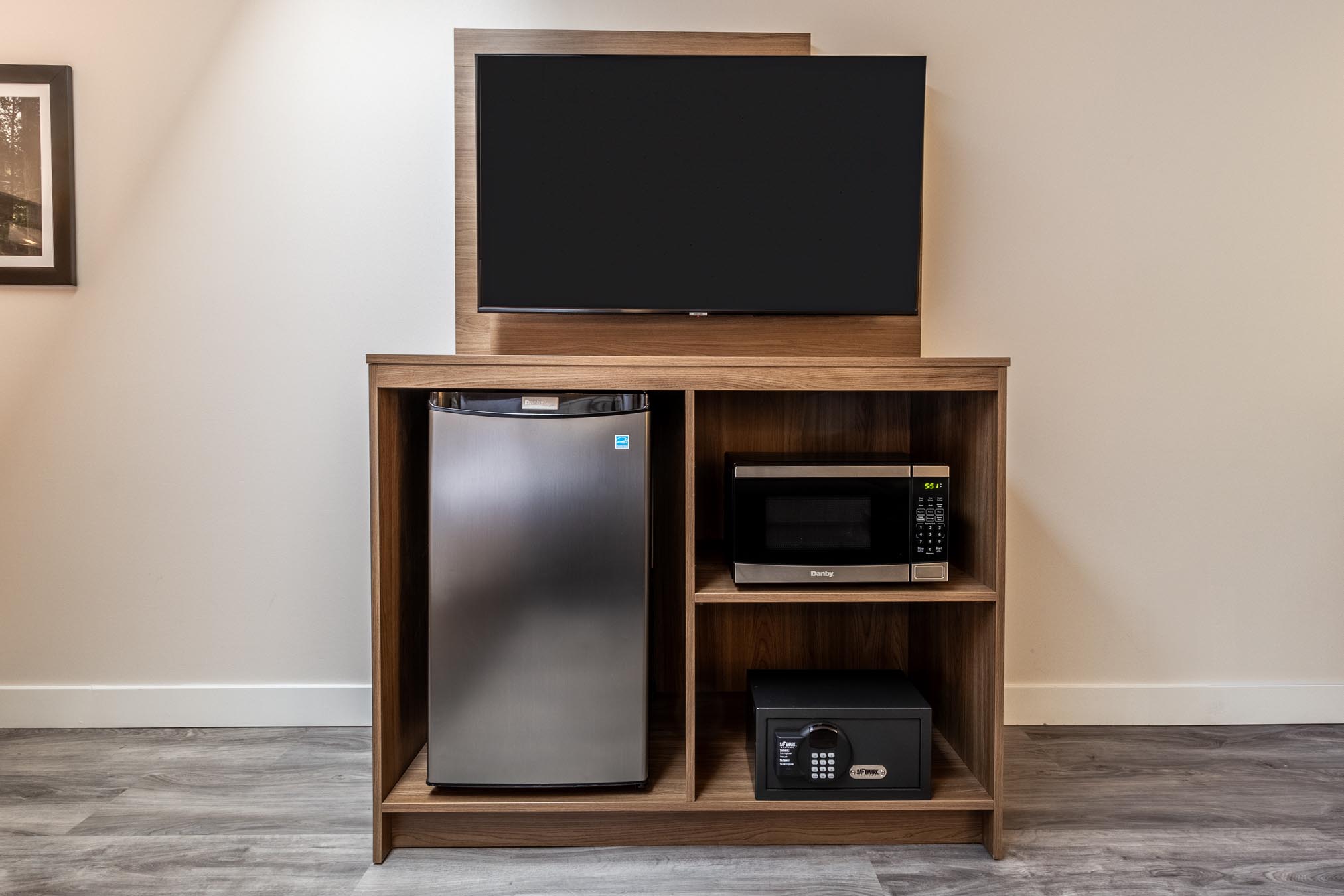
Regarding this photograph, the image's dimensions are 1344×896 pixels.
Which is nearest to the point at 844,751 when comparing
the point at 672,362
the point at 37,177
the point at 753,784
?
the point at 753,784

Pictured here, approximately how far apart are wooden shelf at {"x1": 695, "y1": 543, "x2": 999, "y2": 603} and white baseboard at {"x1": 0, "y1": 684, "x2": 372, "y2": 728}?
3.69 feet

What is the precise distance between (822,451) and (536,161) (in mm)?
1012

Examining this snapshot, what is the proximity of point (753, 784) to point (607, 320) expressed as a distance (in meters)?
1.14

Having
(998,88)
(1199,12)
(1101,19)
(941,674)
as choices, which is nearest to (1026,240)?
(998,88)

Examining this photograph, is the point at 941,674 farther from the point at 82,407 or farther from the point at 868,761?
the point at 82,407

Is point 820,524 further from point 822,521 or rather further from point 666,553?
point 666,553

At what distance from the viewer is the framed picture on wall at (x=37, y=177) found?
6.67ft

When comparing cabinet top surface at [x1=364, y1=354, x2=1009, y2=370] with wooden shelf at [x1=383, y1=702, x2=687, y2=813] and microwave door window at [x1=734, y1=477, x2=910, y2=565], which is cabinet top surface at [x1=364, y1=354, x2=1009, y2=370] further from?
wooden shelf at [x1=383, y1=702, x2=687, y2=813]

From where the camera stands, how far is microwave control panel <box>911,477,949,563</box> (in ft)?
5.25

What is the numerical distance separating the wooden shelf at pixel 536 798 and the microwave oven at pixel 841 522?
456mm

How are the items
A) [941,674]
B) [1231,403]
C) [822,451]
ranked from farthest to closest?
1. [1231,403]
2. [822,451]
3. [941,674]

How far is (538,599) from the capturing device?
153 centimetres

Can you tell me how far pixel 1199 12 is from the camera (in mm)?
2076

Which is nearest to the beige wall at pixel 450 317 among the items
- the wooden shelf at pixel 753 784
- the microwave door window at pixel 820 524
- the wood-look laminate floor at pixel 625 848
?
the wood-look laminate floor at pixel 625 848
